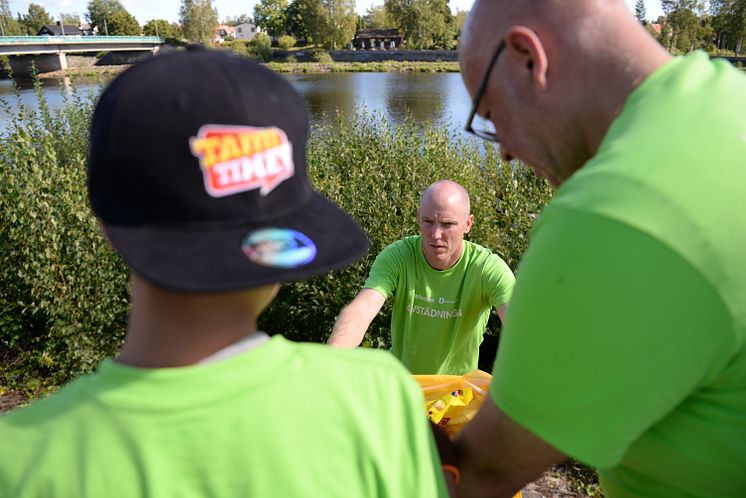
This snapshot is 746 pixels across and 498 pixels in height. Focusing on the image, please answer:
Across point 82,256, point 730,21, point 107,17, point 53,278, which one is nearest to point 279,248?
point 82,256

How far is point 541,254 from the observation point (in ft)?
3.66

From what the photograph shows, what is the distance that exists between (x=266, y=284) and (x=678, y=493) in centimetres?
102

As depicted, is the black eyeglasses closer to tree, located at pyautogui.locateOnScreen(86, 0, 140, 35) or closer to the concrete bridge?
the concrete bridge

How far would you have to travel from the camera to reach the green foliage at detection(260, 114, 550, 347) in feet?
17.4

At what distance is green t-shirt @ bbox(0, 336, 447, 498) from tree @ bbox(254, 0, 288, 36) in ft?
317

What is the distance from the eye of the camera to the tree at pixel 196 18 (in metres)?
68.8

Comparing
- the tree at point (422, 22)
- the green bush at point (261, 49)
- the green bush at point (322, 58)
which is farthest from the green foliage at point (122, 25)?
the tree at point (422, 22)

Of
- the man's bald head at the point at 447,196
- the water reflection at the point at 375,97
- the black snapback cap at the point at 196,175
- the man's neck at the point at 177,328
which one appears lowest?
the water reflection at the point at 375,97

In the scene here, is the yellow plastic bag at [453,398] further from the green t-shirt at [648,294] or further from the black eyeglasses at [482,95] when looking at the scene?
the green t-shirt at [648,294]

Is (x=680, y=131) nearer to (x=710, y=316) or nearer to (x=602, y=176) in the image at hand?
(x=602, y=176)

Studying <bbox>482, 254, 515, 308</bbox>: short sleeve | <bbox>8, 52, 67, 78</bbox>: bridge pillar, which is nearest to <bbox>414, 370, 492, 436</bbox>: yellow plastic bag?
<bbox>482, 254, 515, 308</bbox>: short sleeve

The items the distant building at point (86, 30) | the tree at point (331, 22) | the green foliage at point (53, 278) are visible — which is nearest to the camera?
the green foliage at point (53, 278)

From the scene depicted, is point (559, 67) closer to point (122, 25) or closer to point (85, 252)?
point (85, 252)

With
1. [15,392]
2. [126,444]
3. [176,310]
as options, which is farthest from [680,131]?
[15,392]
